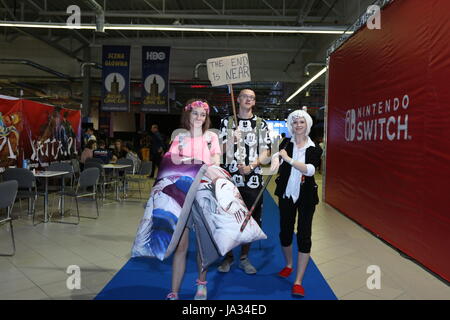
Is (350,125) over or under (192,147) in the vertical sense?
over

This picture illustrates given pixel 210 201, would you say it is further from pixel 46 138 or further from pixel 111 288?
pixel 46 138

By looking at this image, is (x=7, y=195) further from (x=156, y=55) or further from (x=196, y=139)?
(x=156, y=55)

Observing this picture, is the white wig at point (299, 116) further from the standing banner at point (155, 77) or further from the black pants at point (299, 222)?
the standing banner at point (155, 77)

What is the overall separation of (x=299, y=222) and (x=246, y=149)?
75cm

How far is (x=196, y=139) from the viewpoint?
2.58m

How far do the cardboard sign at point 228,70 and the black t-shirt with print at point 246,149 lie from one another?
34 cm

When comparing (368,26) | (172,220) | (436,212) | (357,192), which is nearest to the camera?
(172,220)

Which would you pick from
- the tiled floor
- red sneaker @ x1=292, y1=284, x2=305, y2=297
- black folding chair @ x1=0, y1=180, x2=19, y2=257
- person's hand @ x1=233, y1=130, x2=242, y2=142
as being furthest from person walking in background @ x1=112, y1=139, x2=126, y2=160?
red sneaker @ x1=292, y1=284, x2=305, y2=297

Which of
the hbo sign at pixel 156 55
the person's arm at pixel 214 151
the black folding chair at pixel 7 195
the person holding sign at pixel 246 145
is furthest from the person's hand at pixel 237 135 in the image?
the hbo sign at pixel 156 55

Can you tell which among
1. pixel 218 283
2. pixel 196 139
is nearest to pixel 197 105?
pixel 196 139

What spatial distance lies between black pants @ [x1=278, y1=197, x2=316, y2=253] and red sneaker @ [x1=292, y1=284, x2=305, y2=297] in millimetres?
277

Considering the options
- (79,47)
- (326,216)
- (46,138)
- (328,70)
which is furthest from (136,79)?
(326,216)
